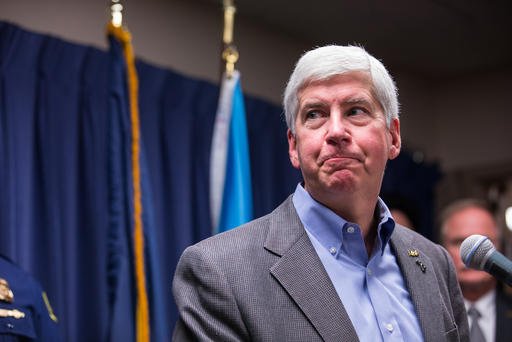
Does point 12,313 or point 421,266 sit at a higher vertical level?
point 421,266

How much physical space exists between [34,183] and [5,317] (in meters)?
0.88

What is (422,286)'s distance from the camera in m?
1.53

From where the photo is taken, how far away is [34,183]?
2.64m

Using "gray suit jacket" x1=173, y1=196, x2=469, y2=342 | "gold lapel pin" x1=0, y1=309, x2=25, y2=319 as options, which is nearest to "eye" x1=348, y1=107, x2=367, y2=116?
"gray suit jacket" x1=173, y1=196, x2=469, y2=342

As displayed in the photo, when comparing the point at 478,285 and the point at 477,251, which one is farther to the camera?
the point at 478,285

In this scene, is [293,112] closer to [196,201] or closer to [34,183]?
[34,183]

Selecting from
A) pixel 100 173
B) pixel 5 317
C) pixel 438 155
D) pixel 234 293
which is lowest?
pixel 5 317

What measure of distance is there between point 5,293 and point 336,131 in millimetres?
1040

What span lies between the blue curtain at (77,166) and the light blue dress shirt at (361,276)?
4.02 ft

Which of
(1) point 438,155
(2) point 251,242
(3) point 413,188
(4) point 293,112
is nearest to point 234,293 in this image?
(2) point 251,242

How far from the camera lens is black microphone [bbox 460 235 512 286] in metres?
1.33

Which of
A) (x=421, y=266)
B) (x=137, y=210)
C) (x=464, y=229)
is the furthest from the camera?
(x=464, y=229)

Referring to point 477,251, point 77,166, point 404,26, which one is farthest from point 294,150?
point 404,26

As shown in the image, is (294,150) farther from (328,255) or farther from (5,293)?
(5,293)
